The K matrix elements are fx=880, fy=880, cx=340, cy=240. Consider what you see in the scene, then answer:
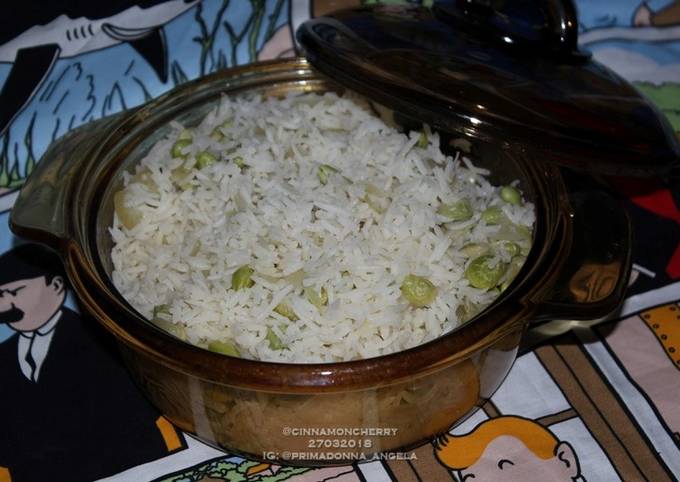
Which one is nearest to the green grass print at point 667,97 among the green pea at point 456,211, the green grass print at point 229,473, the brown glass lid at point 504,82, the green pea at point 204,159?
the brown glass lid at point 504,82

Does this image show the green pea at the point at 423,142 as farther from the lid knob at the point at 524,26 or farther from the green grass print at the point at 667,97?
the green grass print at the point at 667,97

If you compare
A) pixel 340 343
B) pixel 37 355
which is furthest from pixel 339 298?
pixel 37 355

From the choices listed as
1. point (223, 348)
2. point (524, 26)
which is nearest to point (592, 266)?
point (524, 26)

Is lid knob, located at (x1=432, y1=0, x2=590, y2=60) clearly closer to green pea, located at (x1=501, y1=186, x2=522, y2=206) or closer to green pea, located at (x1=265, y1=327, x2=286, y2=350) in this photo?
green pea, located at (x1=501, y1=186, x2=522, y2=206)

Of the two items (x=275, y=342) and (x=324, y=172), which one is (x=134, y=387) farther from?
(x=324, y=172)

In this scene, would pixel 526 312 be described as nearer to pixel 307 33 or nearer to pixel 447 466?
pixel 447 466
